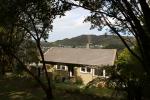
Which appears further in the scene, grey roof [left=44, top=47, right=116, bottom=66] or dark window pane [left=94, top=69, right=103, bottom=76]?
grey roof [left=44, top=47, right=116, bottom=66]

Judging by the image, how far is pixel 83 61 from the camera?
53.5m

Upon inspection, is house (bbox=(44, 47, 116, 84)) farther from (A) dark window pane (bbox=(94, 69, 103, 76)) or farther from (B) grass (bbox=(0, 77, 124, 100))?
(B) grass (bbox=(0, 77, 124, 100))

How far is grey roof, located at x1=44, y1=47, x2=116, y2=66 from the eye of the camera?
5103 centimetres

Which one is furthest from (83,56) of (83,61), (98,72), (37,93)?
(37,93)

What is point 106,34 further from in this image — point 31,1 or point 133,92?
point 31,1

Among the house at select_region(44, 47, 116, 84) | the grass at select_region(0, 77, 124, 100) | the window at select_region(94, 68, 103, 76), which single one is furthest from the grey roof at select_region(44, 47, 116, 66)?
the grass at select_region(0, 77, 124, 100)

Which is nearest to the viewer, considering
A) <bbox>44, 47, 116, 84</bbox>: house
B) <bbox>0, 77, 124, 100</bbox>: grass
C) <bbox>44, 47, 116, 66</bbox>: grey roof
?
<bbox>0, 77, 124, 100</bbox>: grass

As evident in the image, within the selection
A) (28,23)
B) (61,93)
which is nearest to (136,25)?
(28,23)

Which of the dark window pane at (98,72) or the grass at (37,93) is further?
the dark window pane at (98,72)

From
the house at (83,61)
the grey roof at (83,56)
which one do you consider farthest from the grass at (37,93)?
the grey roof at (83,56)

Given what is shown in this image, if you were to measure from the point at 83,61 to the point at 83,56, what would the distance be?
5.40 feet

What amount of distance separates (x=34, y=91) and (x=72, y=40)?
110 m

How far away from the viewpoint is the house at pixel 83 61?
50.8 meters

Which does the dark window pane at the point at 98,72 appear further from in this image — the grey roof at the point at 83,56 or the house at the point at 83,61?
the grey roof at the point at 83,56
